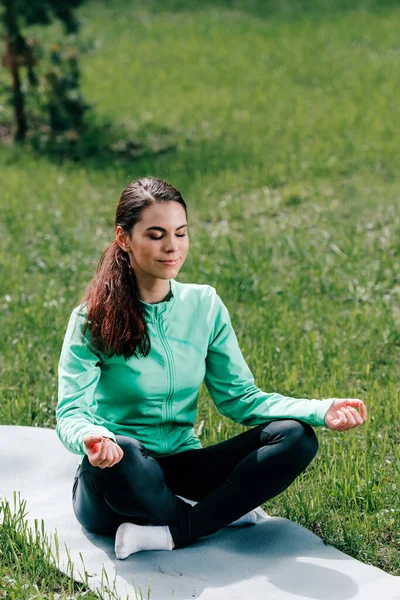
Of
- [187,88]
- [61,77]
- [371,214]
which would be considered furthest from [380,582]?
[187,88]

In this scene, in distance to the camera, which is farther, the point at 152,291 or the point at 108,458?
the point at 152,291

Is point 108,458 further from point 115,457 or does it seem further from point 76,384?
point 76,384

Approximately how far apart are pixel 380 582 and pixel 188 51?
1103 centimetres

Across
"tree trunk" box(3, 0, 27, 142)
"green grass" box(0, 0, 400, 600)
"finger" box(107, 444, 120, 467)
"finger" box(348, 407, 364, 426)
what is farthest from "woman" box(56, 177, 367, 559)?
"tree trunk" box(3, 0, 27, 142)

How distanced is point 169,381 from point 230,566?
654 mm

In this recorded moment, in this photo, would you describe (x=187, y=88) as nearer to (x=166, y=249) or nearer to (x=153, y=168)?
(x=153, y=168)

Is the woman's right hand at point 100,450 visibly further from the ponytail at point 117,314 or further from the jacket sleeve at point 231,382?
the jacket sleeve at point 231,382

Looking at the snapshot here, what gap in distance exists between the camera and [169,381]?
3.50 m

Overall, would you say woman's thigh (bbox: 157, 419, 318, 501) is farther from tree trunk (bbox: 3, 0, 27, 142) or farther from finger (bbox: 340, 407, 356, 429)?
tree trunk (bbox: 3, 0, 27, 142)

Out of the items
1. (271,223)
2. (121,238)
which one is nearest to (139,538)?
(121,238)

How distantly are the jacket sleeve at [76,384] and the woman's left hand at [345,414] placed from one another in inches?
30.4

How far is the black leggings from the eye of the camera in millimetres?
3252

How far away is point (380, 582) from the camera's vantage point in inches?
125

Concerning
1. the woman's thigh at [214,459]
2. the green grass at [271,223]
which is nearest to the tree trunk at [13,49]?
the green grass at [271,223]
